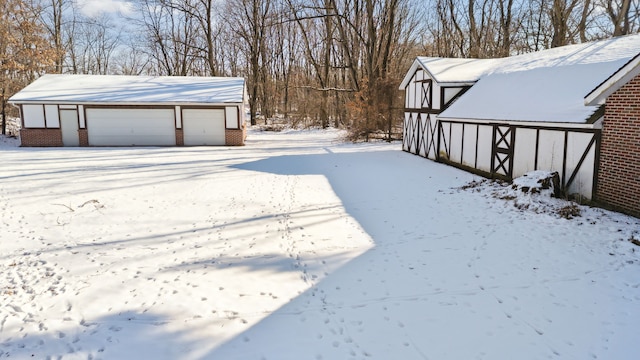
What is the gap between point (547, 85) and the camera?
42.7 feet

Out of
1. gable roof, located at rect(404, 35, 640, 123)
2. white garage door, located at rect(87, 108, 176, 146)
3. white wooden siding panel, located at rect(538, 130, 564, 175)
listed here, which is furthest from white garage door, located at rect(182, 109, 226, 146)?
white wooden siding panel, located at rect(538, 130, 564, 175)

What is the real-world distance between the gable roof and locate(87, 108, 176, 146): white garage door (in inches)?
629

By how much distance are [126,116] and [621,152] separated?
23.9m

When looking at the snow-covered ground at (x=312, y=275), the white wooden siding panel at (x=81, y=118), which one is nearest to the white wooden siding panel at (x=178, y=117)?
the white wooden siding panel at (x=81, y=118)

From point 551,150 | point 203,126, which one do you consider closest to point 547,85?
point 551,150

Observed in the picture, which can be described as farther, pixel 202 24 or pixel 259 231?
pixel 202 24

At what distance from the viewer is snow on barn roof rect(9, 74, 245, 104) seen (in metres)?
24.1

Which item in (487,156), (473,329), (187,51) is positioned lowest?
(473,329)

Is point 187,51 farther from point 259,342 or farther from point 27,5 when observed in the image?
point 259,342

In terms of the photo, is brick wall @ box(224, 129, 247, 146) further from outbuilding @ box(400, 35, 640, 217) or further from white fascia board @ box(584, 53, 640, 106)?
white fascia board @ box(584, 53, 640, 106)

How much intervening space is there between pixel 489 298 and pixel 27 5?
3293 cm

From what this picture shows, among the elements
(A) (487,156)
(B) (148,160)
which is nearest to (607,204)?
(A) (487,156)

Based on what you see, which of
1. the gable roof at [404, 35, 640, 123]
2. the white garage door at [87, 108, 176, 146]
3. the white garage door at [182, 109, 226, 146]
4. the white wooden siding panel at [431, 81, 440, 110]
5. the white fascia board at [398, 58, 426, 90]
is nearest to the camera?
the gable roof at [404, 35, 640, 123]

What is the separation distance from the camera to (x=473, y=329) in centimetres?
488
